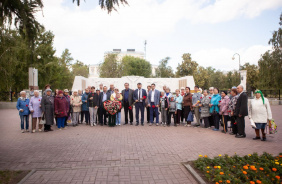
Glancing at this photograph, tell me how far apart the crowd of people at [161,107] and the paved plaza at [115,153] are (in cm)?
87

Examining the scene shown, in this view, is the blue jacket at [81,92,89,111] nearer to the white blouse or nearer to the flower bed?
the flower bed

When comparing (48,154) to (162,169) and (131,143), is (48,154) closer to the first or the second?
(131,143)

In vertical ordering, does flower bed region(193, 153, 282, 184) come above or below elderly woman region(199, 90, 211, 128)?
below

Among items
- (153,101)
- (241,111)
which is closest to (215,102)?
(241,111)

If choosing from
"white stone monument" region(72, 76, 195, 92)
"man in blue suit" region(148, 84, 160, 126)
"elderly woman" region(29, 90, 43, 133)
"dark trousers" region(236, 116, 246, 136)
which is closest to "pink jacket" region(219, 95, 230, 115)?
"dark trousers" region(236, 116, 246, 136)

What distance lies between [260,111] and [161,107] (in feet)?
15.4

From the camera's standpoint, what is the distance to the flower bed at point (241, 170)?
3959 millimetres

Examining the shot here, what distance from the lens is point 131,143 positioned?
23.2 feet

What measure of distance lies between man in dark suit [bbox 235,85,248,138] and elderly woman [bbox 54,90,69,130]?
752 cm

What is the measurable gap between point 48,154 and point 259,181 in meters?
5.12

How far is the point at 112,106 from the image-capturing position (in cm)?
1040

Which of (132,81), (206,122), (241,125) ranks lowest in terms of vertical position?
(206,122)

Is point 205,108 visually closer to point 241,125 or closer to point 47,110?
point 241,125

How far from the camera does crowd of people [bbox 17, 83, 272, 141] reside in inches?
315
